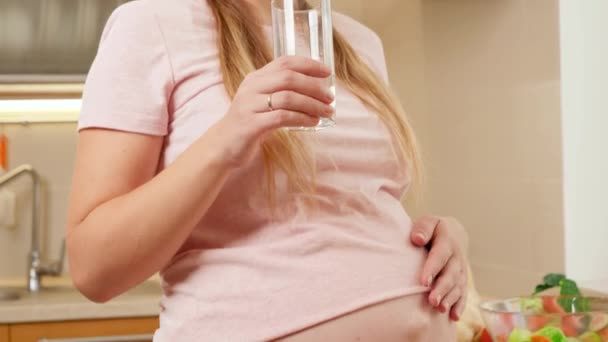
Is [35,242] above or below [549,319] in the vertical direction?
below

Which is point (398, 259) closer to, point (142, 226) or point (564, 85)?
point (142, 226)

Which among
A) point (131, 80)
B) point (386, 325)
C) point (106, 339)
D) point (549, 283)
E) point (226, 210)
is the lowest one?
point (106, 339)

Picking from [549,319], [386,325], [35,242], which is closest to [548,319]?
[549,319]

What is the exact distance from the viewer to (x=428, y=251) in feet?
2.94

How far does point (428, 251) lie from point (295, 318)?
7.2 inches

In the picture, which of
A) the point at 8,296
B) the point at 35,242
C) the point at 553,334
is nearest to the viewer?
the point at 553,334

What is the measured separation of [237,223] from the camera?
0.81 meters

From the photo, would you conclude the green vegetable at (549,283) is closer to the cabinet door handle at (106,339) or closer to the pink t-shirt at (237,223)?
the pink t-shirt at (237,223)

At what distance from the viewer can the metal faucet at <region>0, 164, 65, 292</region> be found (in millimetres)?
2775

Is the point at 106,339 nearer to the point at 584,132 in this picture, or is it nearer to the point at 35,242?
the point at 35,242

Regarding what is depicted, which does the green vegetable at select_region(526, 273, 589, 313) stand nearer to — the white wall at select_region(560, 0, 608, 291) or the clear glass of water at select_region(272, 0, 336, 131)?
the white wall at select_region(560, 0, 608, 291)

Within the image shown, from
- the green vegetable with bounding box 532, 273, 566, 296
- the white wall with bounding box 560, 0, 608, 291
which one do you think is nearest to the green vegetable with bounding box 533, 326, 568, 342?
the green vegetable with bounding box 532, 273, 566, 296

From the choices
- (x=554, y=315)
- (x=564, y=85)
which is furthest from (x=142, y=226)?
(x=564, y=85)

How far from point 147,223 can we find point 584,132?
1229 millimetres
